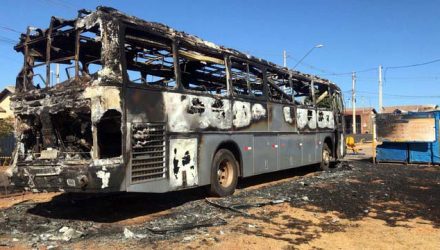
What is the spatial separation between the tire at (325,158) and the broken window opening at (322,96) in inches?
58.1

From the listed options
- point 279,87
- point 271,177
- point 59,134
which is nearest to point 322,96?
point 271,177

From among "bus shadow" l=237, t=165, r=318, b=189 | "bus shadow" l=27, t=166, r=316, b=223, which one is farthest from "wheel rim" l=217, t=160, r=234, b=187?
"bus shadow" l=237, t=165, r=318, b=189

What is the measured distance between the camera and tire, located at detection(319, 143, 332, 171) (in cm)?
1633

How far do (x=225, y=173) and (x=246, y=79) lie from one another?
249 centimetres

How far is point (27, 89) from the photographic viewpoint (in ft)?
28.1

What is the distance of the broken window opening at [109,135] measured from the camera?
735cm

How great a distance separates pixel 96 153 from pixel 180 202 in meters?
2.98

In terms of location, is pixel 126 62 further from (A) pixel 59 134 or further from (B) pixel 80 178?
(B) pixel 80 178

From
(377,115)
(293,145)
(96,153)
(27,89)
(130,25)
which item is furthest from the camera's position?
(377,115)

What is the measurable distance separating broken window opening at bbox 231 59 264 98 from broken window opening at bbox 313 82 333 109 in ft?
14.6

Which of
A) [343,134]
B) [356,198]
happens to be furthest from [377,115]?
[356,198]

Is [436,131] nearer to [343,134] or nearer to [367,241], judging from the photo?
[343,134]

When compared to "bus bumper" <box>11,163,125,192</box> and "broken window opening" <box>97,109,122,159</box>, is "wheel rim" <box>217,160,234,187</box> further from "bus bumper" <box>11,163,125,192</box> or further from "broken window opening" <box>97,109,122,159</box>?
"bus bumper" <box>11,163,125,192</box>

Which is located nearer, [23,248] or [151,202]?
[23,248]
